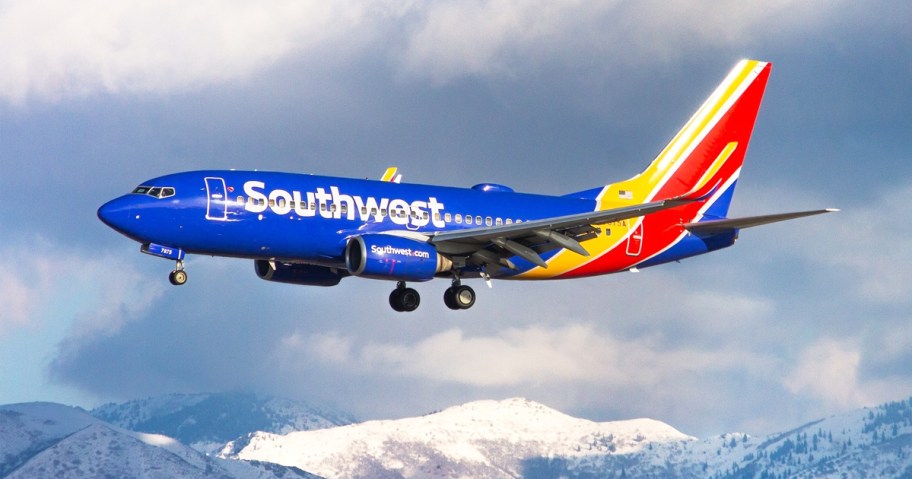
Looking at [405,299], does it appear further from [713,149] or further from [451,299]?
[713,149]

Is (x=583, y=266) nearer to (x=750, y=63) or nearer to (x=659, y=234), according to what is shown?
(x=659, y=234)

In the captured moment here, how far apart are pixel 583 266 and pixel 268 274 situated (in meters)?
17.2

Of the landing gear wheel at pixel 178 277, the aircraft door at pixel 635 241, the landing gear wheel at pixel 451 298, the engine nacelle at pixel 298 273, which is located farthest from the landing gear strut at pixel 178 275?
the aircraft door at pixel 635 241

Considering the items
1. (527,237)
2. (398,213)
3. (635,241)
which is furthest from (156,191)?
(635,241)

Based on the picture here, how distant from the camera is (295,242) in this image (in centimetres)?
7356

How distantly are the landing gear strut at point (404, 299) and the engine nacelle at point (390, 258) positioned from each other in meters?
5.62

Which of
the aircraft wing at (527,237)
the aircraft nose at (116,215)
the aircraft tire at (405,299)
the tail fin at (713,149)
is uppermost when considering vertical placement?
the tail fin at (713,149)

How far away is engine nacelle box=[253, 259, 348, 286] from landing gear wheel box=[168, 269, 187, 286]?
722 cm

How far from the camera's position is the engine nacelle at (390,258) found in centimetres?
7288

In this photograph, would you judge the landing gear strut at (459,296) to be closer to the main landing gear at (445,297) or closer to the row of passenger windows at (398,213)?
the main landing gear at (445,297)

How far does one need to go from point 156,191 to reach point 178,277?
4225 millimetres

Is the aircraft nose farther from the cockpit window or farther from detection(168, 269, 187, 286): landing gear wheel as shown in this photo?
detection(168, 269, 187, 286): landing gear wheel

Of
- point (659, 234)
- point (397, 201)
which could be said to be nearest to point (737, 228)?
point (659, 234)

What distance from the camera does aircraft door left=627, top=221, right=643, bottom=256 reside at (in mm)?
85000
